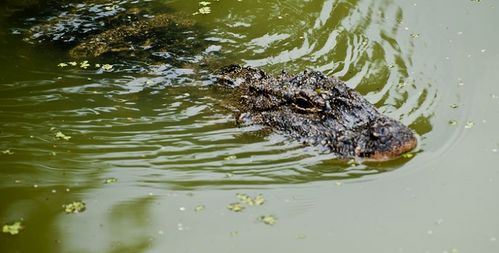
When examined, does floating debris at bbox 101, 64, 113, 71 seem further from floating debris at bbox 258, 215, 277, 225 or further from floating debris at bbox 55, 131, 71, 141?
floating debris at bbox 258, 215, 277, 225

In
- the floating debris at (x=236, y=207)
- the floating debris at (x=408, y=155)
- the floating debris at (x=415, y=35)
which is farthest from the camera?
the floating debris at (x=415, y=35)

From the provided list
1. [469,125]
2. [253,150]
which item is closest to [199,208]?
[253,150]

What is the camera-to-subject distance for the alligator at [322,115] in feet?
16.8

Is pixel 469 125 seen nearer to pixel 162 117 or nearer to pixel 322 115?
pixel 322 115

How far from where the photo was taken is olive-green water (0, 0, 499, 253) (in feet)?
15.1

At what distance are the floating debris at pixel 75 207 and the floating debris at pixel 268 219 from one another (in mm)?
1598

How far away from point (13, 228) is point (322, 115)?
9.89ft

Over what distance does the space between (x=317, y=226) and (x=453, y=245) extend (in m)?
1.08

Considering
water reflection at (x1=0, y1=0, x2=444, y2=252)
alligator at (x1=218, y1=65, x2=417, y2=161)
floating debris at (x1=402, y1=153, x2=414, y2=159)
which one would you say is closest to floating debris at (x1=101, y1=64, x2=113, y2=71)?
water reflection at (x1=0, y1=0, x2=444, y2=252)

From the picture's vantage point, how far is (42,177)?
539cm

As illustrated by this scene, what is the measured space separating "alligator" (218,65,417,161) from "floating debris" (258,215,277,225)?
37.5 inches

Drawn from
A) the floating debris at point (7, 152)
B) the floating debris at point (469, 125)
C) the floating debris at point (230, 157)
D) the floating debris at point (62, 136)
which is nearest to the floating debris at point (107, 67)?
the floating debris at point (62, 136)

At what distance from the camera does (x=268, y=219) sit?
4691 mm

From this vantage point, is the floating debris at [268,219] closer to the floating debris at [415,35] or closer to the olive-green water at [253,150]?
the olive-green water at [253,150]
